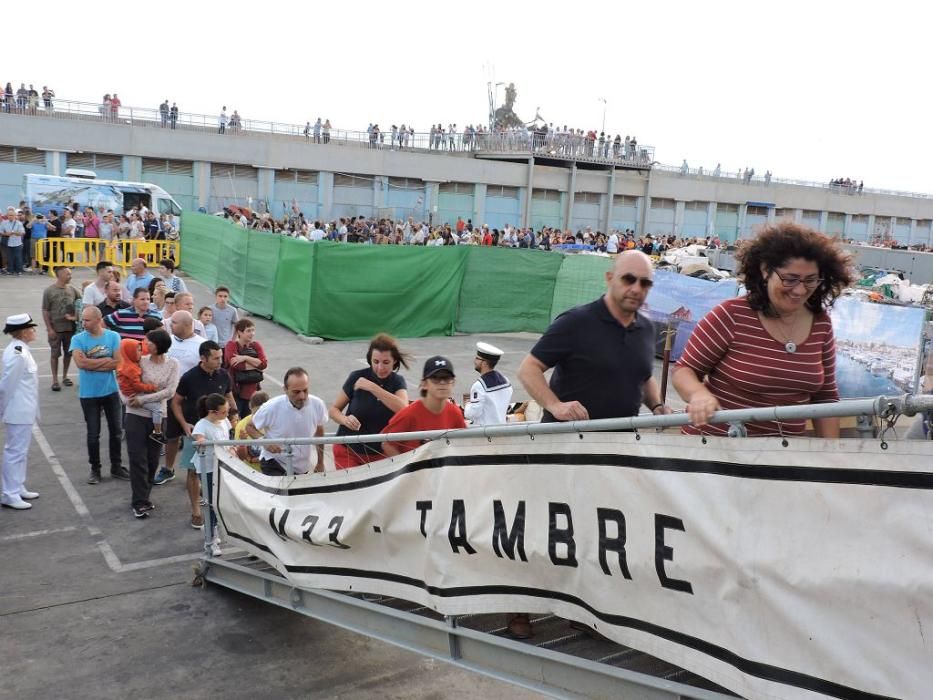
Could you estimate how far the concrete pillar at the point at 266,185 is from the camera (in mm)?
37844

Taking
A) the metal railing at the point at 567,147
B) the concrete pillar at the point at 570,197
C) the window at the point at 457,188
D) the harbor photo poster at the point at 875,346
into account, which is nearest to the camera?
the harbor photo poster at the point at 875,346

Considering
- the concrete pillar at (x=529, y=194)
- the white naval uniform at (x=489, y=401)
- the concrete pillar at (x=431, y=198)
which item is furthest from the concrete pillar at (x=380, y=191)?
the white naval uniform at (x=489, y=401)

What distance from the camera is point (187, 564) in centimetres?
699

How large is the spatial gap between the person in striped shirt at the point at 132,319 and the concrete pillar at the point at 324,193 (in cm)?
2953

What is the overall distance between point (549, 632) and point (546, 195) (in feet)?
142

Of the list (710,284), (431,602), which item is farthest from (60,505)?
(710,284)

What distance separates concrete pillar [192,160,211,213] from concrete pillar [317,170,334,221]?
17.2 feet

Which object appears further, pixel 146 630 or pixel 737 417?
pixel 146 630

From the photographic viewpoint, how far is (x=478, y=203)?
43.8m

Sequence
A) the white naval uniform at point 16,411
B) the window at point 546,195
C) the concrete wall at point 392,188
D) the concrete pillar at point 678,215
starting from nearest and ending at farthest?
the white naval uniform at point 16,411 → the concrete wall at point 392,188 → the window at point 546,195 → the concrete pillar at point 678,215

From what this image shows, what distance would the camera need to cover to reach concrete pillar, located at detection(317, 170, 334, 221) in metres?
39.5

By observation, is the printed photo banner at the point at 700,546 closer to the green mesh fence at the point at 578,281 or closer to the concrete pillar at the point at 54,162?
the green mesh fence at the point at 578,281

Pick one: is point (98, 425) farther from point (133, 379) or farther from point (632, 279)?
point (632, 279)

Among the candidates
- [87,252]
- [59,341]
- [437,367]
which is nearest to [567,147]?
[87,252]
